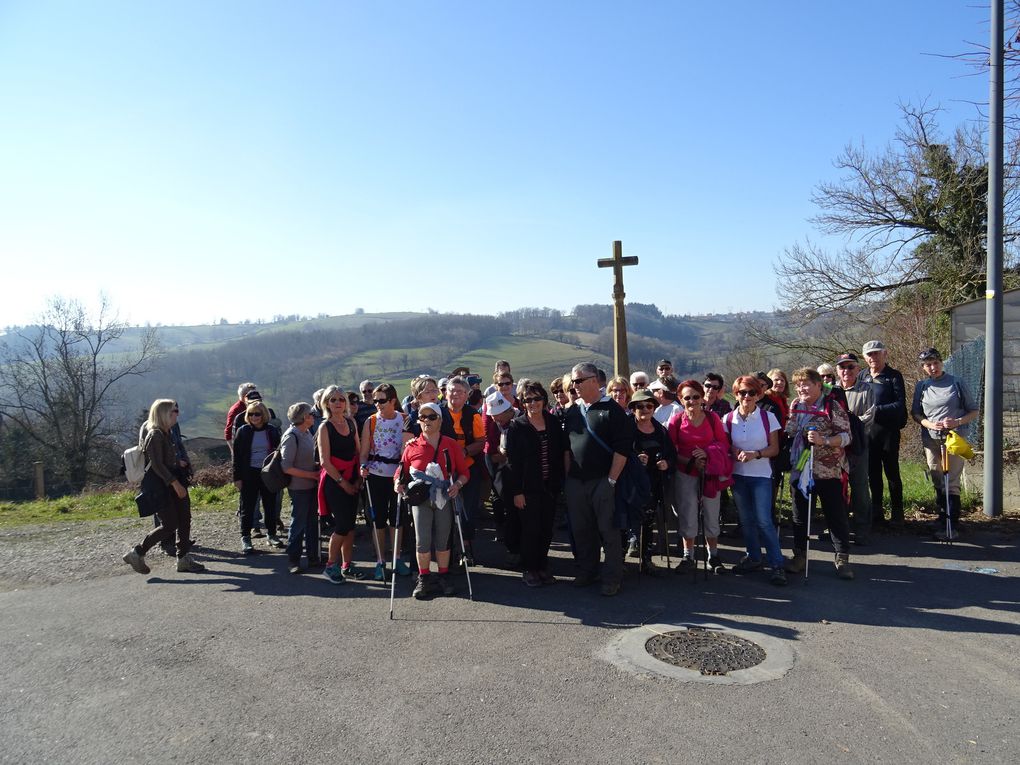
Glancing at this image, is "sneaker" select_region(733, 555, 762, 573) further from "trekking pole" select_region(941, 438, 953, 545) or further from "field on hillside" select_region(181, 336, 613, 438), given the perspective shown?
"field on hillside" select_region(181, 336, 613, 438)

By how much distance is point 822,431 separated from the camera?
630cm

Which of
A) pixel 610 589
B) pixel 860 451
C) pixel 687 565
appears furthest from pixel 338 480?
pixel 860 451

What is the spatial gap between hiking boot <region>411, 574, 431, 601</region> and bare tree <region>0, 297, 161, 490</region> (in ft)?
93.0

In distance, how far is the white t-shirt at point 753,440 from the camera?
634 cm

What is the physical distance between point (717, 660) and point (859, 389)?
13.9 ft

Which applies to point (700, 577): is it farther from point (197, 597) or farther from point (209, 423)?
point (209, 423)

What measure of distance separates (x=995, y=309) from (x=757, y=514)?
164 inches

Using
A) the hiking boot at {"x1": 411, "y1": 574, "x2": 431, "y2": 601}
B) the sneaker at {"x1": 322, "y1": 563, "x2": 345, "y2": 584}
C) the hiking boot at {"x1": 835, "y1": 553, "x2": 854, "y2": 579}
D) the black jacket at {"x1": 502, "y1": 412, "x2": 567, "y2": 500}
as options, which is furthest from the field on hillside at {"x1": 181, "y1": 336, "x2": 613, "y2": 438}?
the hiking boot at {"x1": 835, "y1": 553, "x2": 854, "y2": 579}

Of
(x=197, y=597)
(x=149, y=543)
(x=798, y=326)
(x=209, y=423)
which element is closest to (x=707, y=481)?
(x=197, y=597)

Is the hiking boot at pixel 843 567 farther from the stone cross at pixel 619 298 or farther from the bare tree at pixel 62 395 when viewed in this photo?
the bare tree at pixel 62 395

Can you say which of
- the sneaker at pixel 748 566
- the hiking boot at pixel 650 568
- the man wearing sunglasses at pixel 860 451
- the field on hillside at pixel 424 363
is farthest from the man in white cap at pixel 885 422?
the field on hillside at pixel 424 363

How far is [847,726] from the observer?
3.73 metres

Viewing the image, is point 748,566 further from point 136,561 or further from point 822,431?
point 136,561

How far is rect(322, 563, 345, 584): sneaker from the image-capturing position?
6.70 m
